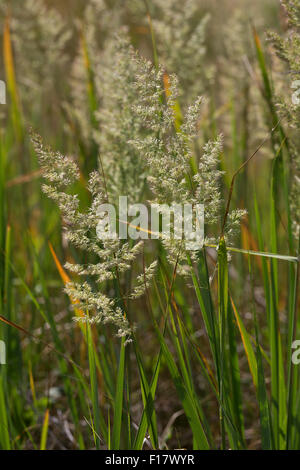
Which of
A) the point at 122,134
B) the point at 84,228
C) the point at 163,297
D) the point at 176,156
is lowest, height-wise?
the point at 163,297

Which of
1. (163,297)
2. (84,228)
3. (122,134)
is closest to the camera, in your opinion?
(84,228)

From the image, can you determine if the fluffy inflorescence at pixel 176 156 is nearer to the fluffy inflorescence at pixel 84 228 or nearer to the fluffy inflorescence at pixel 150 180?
the fluffy inflorescence at pixel 150 180

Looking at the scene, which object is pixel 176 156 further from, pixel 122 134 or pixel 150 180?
pixel 122 134

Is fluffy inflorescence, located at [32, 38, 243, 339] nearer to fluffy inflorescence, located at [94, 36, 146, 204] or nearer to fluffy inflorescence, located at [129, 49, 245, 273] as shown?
fluffy inflorescence, located at [129, 49, 245, 273]

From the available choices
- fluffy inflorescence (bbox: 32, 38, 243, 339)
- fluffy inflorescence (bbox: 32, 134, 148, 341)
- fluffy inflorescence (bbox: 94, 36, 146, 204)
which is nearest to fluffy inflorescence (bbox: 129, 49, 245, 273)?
fluffy inflorescence (bbox: 32, 38, 243, 339)

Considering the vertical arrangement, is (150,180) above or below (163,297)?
above

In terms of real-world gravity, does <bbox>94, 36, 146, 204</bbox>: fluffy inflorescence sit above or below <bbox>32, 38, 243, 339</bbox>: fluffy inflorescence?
above

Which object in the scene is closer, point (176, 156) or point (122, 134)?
point (176, 156)

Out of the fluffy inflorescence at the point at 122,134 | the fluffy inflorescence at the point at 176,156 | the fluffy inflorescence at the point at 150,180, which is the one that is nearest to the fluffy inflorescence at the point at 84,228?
the fluffy inflorescence at the point at 150,180

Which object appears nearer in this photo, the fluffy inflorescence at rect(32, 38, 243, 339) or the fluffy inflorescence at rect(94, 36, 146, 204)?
the fluffy inflorescence at rect(32, 38, 243, 339)

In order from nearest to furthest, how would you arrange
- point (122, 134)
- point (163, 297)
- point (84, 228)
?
1. point (84, 228)
2. point (163, 297)
3. point (122, 134)

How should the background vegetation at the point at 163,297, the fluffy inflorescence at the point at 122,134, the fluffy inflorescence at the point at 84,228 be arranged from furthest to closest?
the fluffy inflorescence at the point at 122,134, the background vegetation at the point at 163,297, the fluffy inflorescence at the point at 84,228

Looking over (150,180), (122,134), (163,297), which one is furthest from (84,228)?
(122,134)
